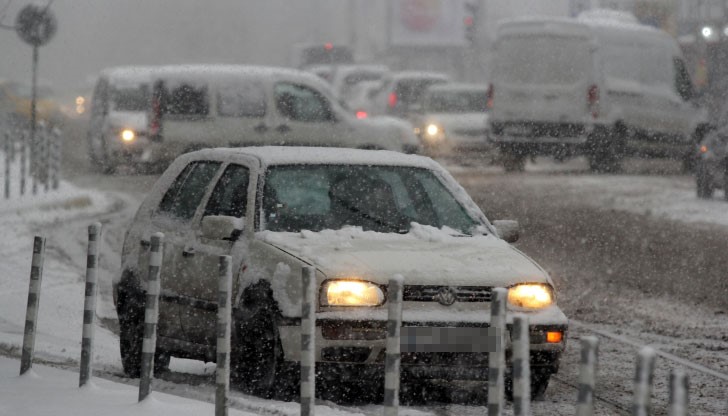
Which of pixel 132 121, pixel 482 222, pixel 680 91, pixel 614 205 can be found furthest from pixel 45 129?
pixel 482 222

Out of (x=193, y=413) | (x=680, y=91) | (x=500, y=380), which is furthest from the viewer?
(x=680, y=91)

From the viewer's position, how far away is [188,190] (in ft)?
32.2

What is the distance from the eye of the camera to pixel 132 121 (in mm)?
28438

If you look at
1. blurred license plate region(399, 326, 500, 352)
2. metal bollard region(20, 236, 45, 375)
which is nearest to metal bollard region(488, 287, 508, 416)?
blurred license plate region(399, 326, 500, 352)

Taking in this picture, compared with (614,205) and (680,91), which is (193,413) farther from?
(680,91)

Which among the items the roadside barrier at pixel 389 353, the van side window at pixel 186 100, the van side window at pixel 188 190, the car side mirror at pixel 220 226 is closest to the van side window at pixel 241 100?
the van side window at pixel 186 100

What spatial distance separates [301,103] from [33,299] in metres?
15.4

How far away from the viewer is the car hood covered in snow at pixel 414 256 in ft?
26.6

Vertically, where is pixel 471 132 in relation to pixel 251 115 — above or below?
below

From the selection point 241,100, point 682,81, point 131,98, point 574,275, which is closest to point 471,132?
point 682,81

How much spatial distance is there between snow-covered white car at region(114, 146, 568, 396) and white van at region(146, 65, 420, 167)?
13301 millimetres

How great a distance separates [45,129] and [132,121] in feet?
11.3

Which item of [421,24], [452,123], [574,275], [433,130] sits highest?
[421,24]

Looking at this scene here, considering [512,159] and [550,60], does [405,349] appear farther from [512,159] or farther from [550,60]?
[512,159]
